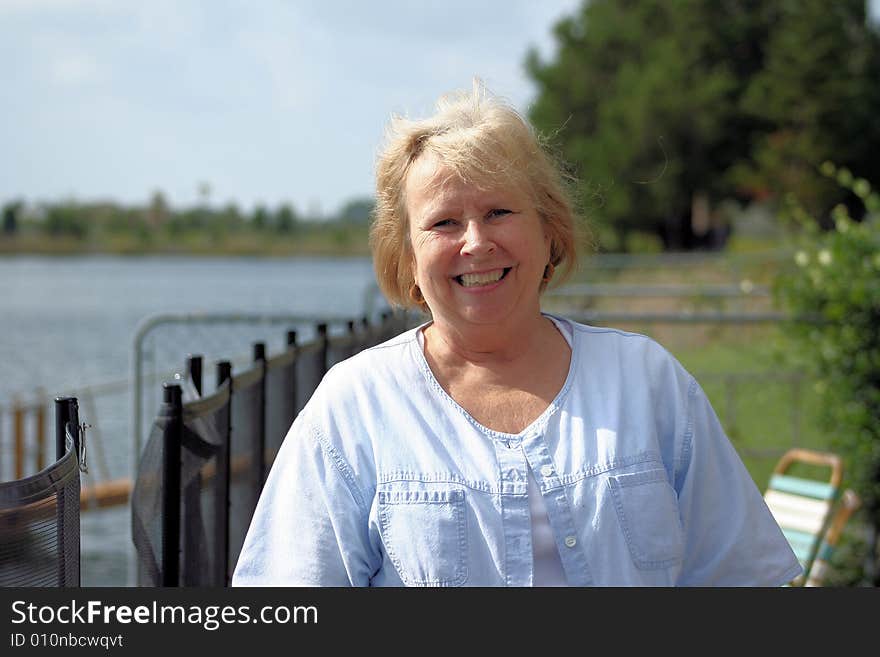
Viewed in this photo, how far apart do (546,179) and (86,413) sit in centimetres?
729

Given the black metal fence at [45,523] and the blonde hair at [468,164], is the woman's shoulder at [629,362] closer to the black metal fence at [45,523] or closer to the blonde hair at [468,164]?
the blonde hair at [468,164]

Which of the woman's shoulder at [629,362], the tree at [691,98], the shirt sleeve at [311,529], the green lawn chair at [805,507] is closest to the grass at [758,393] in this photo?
the green lawn chair at [805,507]

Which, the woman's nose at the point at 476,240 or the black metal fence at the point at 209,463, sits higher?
the woman's nose at the point at 476,240

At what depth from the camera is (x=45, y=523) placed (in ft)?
6.13

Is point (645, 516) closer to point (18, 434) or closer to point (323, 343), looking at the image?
point (323, 343)

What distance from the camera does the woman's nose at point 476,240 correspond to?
7.61 feet

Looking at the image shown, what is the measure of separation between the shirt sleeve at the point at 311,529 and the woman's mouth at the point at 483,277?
0.42 metres

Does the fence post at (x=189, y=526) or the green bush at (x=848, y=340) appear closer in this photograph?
the fence post at (x=189, y=526)

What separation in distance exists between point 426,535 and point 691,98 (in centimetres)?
4353

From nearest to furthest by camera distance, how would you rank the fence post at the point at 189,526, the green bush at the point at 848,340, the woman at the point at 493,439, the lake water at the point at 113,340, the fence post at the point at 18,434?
the woman at the point at 493,439 < the fence post at the point at 189,526 < the green bush at the point at 848,340 < the lake water at the point at 113,340 < the fence post at the point at 18,434

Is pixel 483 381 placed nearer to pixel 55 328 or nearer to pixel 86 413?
pixel 86 413

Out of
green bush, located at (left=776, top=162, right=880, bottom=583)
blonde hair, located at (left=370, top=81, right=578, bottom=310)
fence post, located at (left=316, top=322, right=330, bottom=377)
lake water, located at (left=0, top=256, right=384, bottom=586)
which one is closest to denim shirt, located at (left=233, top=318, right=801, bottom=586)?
blonde hair, located at (left=370, top=81, right=578, bottom=310)

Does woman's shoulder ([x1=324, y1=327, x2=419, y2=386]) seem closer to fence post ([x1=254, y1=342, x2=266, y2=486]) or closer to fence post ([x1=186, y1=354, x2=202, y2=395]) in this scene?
fence post ([x1=186, y1=354, x2=202, y2=395])

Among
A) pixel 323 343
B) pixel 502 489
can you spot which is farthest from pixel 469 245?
pixel 323 343
